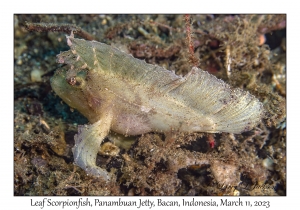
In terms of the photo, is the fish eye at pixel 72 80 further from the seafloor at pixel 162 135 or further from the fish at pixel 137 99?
the seafloor at pixel 162 135

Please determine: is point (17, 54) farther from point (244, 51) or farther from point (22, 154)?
point (244, 51)

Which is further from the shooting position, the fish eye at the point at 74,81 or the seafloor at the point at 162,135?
the seafloor at the point at 162,135

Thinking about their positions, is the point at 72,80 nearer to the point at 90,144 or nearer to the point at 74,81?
the point at 74,81

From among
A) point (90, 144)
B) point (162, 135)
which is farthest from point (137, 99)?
point (90, 144)

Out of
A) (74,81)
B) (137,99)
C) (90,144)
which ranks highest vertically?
(74,81)

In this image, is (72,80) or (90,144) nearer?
(72,80)

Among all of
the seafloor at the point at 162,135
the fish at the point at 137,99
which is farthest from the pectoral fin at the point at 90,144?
the seafloor at the point at 162,135
